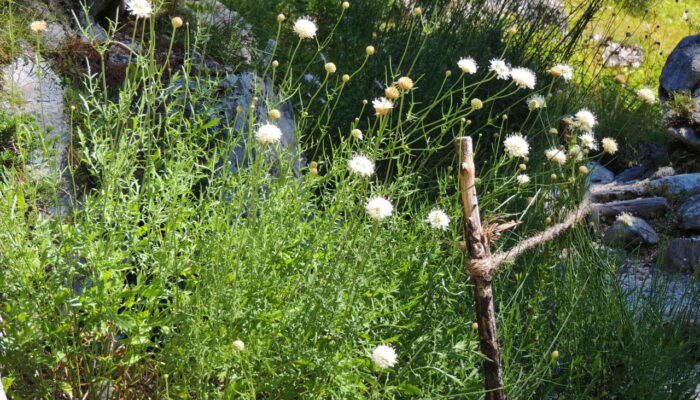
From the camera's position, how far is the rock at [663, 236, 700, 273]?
467 cm

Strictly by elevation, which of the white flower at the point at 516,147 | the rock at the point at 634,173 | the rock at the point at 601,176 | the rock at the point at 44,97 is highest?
the white flower at the point at 516,147

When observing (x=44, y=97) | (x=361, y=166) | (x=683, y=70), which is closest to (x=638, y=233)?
(x=683, y=70)

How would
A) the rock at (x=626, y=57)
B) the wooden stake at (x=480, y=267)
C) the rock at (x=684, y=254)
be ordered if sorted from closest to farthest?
the wooden stake at (x=480, y=267) → the rock at (x=684, y=254) → the rock at (x=626, y=57)

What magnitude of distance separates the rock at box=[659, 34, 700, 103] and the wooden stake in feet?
16.2

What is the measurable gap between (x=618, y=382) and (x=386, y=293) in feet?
3.52

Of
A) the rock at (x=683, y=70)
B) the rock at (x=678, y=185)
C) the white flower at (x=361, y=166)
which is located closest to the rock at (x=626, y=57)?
the rock at (x=683, y=70)

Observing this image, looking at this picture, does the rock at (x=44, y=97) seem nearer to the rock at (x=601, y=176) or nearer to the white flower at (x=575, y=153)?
the white flower at (x=575, y=153)

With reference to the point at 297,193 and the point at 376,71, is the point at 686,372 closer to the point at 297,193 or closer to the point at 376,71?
the point at 297,193

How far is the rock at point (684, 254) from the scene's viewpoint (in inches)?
184

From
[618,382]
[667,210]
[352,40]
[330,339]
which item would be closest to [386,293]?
[330,339]

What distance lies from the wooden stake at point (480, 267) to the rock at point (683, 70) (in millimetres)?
4935

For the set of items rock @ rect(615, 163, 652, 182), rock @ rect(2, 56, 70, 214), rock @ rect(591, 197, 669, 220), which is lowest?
rock @ rect(615, 163, 652, 182)

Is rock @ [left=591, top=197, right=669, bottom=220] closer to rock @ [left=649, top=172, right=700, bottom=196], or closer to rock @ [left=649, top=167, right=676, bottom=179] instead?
rock @ [left=649, top=172, right=700, bottom=196]

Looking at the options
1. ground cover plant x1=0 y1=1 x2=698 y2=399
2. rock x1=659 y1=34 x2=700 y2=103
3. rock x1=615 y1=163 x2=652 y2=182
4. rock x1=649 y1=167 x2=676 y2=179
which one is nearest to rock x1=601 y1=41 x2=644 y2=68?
rock x1=659 y1=34 x2=700 y2=103
